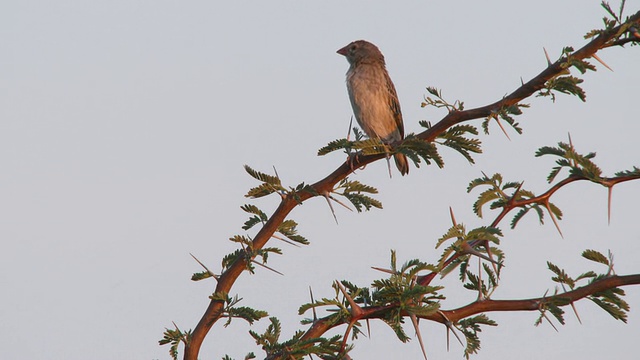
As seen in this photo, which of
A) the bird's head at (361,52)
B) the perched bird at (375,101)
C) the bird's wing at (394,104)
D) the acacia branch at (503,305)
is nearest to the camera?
the acacia branch at (503,305)

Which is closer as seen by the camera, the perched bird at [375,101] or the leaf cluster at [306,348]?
the leaf cluster at [306,348]

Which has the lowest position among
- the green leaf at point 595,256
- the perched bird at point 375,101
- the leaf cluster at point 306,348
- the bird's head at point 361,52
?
the leaf cluster at point 306,348

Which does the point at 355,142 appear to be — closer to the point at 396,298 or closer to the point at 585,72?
the point at 396,298

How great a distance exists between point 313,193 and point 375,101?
451cm

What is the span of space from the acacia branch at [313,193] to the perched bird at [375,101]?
417 centimetres

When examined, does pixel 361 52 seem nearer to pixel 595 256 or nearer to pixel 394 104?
pixel 394 104

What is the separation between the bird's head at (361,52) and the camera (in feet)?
26.6

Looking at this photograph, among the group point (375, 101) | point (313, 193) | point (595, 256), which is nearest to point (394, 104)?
point (375, 101)

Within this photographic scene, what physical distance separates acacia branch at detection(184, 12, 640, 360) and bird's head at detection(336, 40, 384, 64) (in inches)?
192

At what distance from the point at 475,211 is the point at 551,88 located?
585 mm

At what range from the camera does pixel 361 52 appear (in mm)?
8219

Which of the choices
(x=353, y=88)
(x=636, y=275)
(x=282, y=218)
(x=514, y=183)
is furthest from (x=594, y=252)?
(x=353, y=88)

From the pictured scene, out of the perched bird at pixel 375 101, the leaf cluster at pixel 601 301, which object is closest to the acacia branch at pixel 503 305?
the leaf cluster at pixel 601 301

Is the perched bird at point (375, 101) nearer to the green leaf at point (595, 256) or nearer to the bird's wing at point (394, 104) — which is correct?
the bird's wing at point (394, 104)
